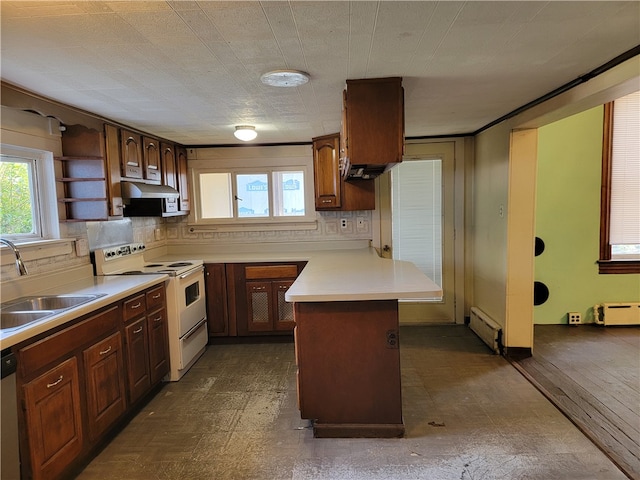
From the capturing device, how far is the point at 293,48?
5.85 feet

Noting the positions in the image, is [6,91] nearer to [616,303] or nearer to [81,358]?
[81,358]

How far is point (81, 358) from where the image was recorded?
2088mm

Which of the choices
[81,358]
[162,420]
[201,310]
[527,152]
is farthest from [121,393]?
[527,152]

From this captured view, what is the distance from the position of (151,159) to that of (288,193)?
4.90 feet

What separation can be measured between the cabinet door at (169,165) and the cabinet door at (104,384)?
1940 millimetres

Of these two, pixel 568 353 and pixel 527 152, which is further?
pixel 568 353

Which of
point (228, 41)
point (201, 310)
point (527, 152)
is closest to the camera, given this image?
point (228, 41)

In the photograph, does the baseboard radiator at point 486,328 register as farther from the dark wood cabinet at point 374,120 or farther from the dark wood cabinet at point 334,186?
the dark wood cabinet at point 374,120

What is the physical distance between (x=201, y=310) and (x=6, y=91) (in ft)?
7.57

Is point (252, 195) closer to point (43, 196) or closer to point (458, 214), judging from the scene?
point (43, 196)

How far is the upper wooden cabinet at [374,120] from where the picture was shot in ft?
7.47

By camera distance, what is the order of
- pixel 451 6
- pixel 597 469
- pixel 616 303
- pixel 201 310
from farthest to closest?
pixel 616 303 < pixel 201 310 < pixel 597 469 < pixel 451 6

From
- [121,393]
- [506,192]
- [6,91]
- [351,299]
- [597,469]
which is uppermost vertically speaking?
[6,91]

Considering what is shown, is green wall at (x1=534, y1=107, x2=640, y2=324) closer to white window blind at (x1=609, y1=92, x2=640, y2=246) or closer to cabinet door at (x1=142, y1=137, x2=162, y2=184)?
white window blind at (x1=609, y1=92, x2=640, y2=246)
